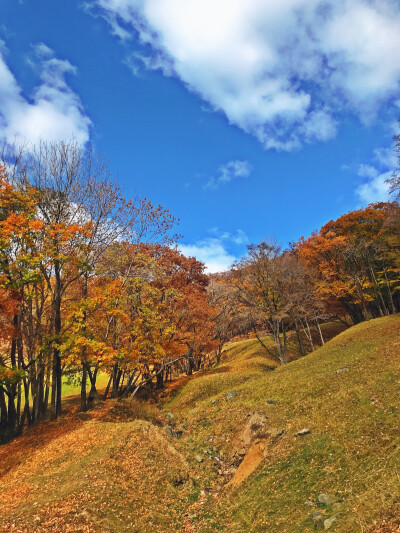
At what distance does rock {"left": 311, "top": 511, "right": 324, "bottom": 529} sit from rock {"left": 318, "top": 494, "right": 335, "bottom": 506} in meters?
0.58

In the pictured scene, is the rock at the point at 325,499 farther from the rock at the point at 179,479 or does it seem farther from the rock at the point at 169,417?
the rock at the point at 169,417

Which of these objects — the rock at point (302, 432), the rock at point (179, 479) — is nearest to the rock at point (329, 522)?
the rock at point (302, 432)

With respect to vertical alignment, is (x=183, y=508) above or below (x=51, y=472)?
below

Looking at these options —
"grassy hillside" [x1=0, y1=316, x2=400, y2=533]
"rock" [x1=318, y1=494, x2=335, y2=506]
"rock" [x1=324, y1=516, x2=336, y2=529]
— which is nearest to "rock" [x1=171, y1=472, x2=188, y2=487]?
"grassy hillside" [x1=0, y1=316, x2=400, y2=533]

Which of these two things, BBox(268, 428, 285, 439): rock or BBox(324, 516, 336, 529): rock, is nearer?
BBox(324, 516, 336, 529): rock

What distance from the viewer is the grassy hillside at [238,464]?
10742 millimetres

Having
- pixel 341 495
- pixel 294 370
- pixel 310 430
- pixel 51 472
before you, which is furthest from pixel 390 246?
pixel 51 472

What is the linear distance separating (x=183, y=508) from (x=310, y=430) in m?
7.35

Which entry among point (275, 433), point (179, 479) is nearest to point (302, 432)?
point (275, 433)

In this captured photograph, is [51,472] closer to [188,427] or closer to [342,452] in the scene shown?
[188,427]

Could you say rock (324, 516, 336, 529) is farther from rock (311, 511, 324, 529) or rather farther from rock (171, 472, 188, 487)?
rock (171, 472, 188, 487)

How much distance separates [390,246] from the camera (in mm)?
41250

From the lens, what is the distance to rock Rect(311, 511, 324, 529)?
31.1 feet

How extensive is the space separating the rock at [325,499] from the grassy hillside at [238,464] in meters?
0.05
